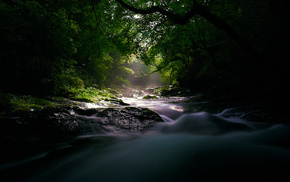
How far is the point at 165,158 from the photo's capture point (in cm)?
198

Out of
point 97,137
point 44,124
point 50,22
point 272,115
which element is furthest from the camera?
point 50,22

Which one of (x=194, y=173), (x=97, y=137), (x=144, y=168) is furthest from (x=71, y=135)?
(x=194, y=173)

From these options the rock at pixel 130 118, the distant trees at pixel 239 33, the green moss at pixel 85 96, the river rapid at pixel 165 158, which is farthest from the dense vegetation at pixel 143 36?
the rock at pixel 130 118

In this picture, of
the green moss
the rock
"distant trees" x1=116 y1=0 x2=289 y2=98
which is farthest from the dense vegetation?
the rock

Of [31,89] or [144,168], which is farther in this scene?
[31,89]

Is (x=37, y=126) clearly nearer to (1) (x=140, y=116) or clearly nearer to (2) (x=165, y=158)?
(1) (x=140, y=116)

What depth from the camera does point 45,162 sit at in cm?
180

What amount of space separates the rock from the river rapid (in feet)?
1.05

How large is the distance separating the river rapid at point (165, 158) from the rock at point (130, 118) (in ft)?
1.05

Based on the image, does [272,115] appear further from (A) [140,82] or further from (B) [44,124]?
(A) [140,82]

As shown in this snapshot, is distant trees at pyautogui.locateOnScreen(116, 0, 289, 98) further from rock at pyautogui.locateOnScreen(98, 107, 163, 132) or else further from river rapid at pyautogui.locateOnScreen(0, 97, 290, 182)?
rock at pyautogui.locateOnScreen(98, 107, 163, 132)

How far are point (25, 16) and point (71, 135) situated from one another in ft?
18.9

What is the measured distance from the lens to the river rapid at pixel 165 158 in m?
1.52

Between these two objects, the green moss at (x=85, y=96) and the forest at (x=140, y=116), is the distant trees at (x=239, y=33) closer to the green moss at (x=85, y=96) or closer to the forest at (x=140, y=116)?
the forest at (x=140, y=116)
